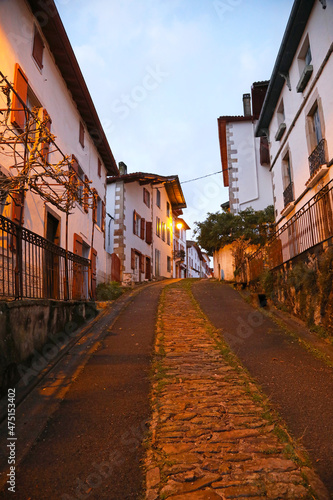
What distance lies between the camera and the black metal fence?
207 inches

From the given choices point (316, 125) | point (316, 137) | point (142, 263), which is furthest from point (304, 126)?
point (142, 263)

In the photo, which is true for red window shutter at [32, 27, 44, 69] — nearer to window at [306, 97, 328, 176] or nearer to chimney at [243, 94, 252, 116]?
window at [306, 97, 328, 176]

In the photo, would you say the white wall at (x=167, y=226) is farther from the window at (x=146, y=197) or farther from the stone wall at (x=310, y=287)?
the stone wall at (x=310, y=287)

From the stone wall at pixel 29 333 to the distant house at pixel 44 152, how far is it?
33 cm

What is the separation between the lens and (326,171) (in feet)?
30.8

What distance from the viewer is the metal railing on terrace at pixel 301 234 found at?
776 cm

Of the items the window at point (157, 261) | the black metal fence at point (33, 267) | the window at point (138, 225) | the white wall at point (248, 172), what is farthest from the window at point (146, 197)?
the black metal fence at point (33, 267)

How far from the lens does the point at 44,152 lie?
1037 cm

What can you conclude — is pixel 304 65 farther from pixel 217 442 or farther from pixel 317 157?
pixel 217 442

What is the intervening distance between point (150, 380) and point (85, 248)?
1034cm

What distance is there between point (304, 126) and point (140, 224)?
14.7m

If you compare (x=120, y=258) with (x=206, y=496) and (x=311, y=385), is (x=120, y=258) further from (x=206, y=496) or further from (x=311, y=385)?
(x=206, y=496)

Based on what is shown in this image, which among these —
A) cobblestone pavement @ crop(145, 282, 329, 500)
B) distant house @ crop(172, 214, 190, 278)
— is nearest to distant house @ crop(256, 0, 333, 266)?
cobblestone pavement @ crop(145, 282, 329, 500)

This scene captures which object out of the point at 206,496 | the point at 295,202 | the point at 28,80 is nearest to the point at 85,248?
the point at 28,80
